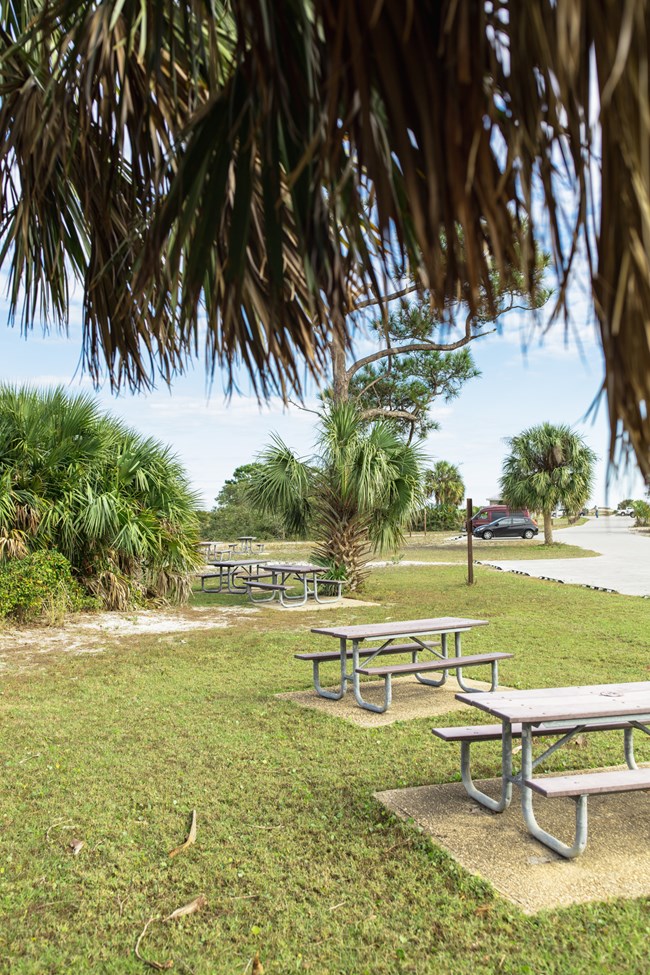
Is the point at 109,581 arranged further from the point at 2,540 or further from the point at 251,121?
the point at 251,121

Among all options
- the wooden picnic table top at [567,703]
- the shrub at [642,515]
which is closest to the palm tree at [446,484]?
the shrub at [642,515]

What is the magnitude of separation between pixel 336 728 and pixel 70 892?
121 inches

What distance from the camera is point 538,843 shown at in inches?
170

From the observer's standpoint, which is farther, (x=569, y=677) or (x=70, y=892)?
(x=569, y=677)

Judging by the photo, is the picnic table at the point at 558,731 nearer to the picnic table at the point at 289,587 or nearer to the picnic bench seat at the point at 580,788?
the picnic bench seat at the point at 580,788

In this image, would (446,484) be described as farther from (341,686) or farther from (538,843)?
(538,843)

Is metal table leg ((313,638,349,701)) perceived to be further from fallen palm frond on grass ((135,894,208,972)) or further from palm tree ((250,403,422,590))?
palm tree ((250,403,422,590))

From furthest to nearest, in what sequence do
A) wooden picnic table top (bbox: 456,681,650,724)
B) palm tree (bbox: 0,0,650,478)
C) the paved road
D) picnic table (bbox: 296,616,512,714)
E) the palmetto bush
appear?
the paved road → the palmetto bush → picnic table (bbox: 296,616,512,714) → wooden picnic table top (bbox: 456,681,650,724) → palm tree (bbox: 0,0,650,478)

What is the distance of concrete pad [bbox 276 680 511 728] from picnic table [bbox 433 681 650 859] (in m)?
2.03

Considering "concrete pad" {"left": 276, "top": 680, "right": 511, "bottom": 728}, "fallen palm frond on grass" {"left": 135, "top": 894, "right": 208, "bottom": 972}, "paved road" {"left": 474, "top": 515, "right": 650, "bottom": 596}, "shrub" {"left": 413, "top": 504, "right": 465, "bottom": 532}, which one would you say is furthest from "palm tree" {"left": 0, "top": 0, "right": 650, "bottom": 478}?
"shrub" {"left": 413, "top": 504, "right": 465, "bottom": 532}

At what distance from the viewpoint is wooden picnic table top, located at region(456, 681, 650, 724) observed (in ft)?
14.1

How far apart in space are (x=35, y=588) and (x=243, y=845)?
9.03 m

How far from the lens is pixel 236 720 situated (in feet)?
Result: 23.4

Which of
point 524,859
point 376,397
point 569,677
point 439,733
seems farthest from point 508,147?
point 376,397
